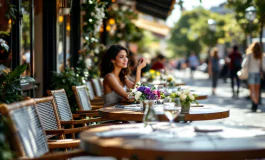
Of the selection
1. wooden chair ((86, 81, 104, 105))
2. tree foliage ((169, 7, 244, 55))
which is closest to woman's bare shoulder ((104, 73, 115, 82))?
wooden chair ((86, 81, 104, 105))

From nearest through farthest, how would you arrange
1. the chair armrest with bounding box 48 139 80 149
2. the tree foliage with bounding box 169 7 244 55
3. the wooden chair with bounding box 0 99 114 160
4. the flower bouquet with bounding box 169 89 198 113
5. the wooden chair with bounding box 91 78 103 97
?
the wooden chair with bounding box 0 99 114 160 < the chair armrest with bounding box 48 139 80 149 < the flower bouquet with bounding box 169 89 198 113 < the wooden chair with bounding box 91 78 103 97 < the tree foliage with bounding box 169 7 244 55

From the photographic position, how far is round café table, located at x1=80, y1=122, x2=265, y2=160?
12.9ft

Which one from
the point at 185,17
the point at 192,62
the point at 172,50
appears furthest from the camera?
the point at 172,50

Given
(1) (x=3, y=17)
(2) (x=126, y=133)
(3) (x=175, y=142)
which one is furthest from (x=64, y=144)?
(1) (x=3, y=17)

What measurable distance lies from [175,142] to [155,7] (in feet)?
55.3

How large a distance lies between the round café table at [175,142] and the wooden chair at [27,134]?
1.01 feet

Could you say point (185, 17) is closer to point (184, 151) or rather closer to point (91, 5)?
point (91, 5)

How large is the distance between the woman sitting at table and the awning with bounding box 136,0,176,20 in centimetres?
879

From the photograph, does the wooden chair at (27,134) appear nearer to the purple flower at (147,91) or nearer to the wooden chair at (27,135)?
the wooden chair at (27,135)

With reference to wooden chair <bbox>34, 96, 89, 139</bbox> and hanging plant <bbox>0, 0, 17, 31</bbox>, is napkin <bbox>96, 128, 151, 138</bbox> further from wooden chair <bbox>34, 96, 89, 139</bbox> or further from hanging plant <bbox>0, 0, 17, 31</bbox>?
hanging plant <bbox>0, 0, 17, 31</bbox>

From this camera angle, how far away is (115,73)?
885 centimetres

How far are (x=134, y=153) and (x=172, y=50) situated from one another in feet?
337

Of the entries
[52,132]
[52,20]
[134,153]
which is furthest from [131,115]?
[52,20]

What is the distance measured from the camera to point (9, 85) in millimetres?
7148
